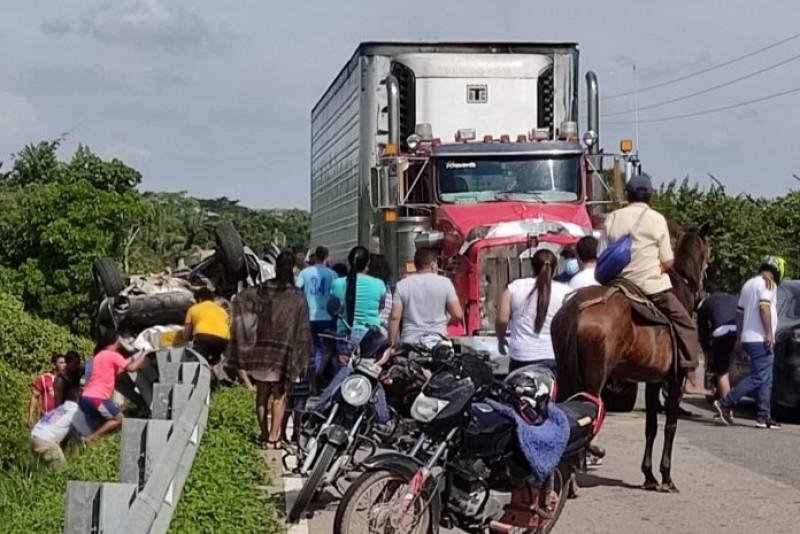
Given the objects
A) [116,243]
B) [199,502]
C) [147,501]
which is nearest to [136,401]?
[199,502]

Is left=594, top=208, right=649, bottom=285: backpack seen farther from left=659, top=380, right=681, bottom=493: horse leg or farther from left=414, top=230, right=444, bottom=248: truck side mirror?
left=414, top=230, right=444, bottom=248: truck side mirror

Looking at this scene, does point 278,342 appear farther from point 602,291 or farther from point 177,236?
point 177,236

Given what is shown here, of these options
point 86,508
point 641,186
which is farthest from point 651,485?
point 86,508

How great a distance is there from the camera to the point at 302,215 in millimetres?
123625

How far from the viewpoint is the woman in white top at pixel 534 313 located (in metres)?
10.9

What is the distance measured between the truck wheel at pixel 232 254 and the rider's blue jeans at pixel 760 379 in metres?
8.80

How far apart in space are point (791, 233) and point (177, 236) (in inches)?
1363

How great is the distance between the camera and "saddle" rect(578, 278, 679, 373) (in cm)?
1012

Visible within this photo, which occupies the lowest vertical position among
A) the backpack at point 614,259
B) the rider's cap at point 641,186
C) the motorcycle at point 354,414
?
the motorcycle at point 354,414

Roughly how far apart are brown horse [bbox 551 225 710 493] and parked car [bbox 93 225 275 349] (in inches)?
353

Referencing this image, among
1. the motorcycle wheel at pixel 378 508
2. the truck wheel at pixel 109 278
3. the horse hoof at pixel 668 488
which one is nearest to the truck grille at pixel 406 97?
the truck wheel at pixel 109 278

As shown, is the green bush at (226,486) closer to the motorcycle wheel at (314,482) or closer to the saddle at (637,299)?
the motorcycle wheel at (314,482)

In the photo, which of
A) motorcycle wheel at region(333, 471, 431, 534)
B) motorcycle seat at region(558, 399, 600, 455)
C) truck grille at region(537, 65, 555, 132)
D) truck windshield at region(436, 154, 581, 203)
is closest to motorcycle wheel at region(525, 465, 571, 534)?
motorcycle seat at region(558, 399, 600, 455)

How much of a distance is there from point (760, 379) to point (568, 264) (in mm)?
2976
